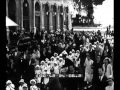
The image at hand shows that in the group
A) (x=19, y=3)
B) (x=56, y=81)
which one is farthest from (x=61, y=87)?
(x=19, y=3)

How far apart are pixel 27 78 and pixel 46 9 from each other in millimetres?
28555

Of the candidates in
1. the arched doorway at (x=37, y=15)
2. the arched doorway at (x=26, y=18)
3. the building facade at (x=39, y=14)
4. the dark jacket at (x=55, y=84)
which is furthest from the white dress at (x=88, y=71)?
the arched doorway at (x=37, y=15)

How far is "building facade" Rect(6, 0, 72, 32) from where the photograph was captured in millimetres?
31594

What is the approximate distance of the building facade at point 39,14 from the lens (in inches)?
1244

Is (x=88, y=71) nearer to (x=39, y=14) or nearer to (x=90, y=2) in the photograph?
(x=39, y=14)

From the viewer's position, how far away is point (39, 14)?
36.9 m

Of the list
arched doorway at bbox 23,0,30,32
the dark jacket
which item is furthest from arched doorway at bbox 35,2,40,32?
the dark jacket

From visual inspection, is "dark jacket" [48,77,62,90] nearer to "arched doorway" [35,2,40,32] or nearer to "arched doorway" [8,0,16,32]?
"arched doorway" [8,0,16,32]

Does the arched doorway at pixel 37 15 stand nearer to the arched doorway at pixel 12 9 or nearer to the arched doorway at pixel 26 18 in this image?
the arched doorway at pixel 26 18

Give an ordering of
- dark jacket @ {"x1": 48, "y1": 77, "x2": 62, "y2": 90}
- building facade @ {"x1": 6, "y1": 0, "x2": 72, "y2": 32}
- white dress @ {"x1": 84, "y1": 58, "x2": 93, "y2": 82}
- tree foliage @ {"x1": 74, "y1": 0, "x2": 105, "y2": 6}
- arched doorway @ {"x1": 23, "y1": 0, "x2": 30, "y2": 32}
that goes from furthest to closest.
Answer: tree foliage @ {"x1": 74, "y1": 0, "x2": 105, "y2": 6}, arched doorway @ {"x1": 23, "y1": 0, "x2": 30, "y2": 32}, building facade @ {"x1": 6, "y1": 0, "x2": 72, "y2": 32}, white dress @ {"x1": 84, "y1": 58, "x2": 93, "y2": 82}, dark jacket @ {"x1": 48, "y1": 77, "x2": 62, "y2": 90}

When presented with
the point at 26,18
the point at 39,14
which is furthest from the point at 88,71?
the point at 39,14

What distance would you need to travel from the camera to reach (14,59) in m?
12.4
